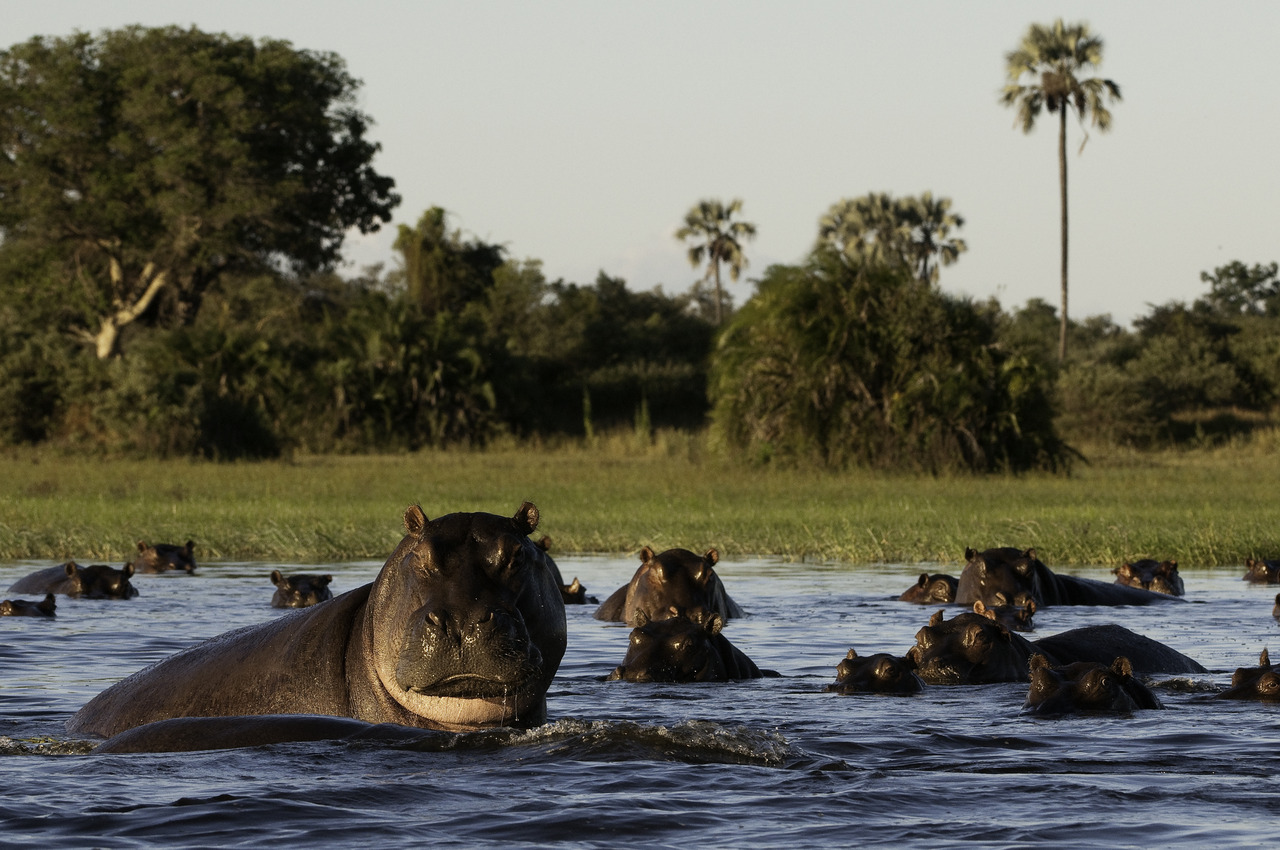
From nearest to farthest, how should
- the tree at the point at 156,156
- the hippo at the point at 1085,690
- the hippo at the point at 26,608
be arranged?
the hippo at the point at 1085,690 < the hippo at the point at 26,608 < the tree at the point at 156,156

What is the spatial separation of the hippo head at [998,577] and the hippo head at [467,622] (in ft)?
18.0

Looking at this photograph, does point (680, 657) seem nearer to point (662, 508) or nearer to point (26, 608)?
point (26, 608)

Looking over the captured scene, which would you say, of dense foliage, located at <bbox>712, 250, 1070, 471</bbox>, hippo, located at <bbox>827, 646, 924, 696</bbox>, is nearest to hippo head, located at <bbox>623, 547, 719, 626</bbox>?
hippo, located at <bbox>827, 646, 924, 696</bbox>

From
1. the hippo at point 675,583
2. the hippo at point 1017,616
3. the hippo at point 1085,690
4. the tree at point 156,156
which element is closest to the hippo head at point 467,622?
the hippo at point 1085,690

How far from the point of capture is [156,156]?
33.3 m

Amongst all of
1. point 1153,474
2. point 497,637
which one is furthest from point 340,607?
point 1153,474

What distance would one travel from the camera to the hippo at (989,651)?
21.7ft

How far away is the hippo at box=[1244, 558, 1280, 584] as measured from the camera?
36.2ft

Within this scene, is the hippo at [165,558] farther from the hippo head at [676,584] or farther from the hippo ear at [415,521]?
the hippo ear at [415,521]

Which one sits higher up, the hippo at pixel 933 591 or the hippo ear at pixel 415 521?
the hippo ear at pixel 415 521

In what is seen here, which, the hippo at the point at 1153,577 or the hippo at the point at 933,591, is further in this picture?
the hippo at the point at 1153,577

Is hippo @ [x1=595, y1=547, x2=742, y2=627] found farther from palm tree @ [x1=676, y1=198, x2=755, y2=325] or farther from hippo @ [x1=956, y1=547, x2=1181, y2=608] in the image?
palm tree @ [x1=676, y1=198, x2=755, y2=325]

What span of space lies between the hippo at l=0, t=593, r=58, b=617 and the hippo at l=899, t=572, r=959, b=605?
5.05 metres

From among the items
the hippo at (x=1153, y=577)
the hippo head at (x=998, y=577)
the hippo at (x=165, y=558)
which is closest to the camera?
the hippo head at (x=998, y=577)
